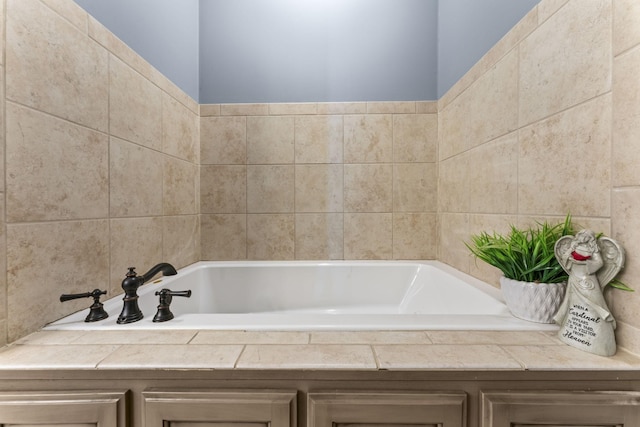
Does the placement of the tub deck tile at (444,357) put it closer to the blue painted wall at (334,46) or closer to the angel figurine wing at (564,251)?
the angel figurine wing at (564,251)

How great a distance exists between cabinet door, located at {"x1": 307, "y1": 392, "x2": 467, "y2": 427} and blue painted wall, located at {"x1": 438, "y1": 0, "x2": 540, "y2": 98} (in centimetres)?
115

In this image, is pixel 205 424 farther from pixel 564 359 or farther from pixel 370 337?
pixel 564 359

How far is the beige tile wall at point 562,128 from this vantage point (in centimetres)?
61

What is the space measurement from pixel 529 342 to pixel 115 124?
1.37 metres

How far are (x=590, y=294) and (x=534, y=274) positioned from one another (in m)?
0.15

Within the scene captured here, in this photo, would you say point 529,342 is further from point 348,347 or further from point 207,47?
point 207,47

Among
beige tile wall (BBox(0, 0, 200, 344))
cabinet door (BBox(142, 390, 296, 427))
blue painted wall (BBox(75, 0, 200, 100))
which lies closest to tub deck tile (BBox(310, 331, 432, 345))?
cabinet door (BBox(142, 390, 296, 427))

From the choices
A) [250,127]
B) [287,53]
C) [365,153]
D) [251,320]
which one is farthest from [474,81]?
[251,320]

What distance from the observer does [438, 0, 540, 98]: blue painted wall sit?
3.45ft

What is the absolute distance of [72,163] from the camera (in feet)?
2.77

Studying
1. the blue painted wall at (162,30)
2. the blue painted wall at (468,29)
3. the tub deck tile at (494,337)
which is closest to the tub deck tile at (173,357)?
the tub deck tile at (494,337)

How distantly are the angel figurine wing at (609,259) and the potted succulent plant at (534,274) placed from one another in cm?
10

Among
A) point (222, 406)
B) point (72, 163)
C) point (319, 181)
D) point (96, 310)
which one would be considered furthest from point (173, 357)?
point (319, 181)

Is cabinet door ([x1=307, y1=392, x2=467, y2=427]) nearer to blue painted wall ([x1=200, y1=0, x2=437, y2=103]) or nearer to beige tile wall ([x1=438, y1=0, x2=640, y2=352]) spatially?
beige tile wall ([x1=438, y1=0, x2=640, y2=352])
